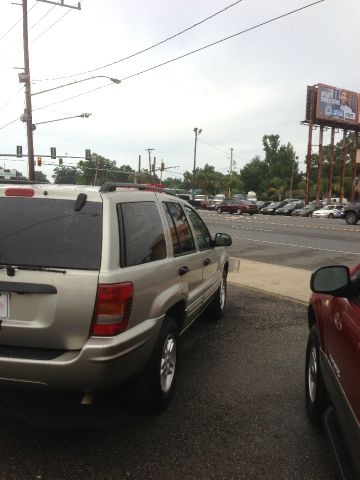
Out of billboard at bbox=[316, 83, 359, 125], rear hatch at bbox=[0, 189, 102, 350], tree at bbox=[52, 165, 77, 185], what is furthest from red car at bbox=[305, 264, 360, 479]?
tree at bbox=[52, 165, 77, 185]

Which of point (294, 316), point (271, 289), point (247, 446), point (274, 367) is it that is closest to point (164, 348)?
point (247, 446)

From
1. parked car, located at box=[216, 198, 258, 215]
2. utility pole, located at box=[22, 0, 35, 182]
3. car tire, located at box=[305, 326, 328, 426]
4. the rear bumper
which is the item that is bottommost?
parked car, located at box=[216, 198, 258, 215]

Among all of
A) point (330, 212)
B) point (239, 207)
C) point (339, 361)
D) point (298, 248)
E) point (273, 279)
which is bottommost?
point (330, 212)

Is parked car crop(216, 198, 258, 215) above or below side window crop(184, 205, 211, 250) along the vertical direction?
below

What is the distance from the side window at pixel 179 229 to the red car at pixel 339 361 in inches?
51.4

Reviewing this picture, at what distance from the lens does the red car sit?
2062 millimetres

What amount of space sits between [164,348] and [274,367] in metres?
1.49

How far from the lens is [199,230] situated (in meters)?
4.96

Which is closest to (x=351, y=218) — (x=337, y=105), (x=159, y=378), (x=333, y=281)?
(x=159, y=378)

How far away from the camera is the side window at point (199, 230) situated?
4.73m

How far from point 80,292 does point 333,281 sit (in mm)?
1457

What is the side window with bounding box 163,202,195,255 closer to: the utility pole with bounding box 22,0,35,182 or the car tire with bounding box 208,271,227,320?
the car tire with bounding box 208,271,227,320

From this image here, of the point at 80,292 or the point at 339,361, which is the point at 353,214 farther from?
the point at 80,292

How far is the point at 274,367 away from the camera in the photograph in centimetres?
434
